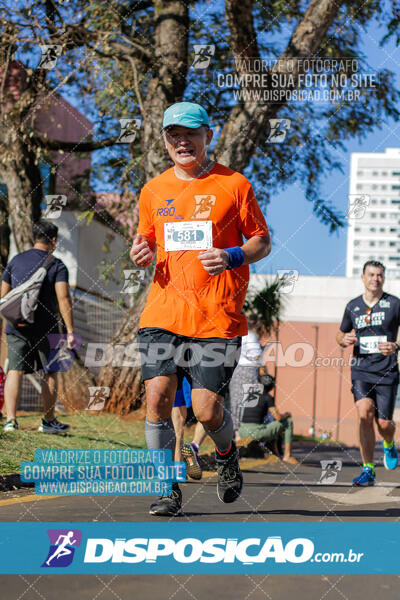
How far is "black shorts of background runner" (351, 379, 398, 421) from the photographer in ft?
23.7

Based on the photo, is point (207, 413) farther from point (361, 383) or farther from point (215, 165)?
point (361, 383)

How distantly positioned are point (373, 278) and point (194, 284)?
3393mm

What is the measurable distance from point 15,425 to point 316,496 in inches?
116

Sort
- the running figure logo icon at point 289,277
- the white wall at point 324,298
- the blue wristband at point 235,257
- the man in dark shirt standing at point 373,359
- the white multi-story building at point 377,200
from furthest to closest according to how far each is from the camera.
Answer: the white multi-story building at point 377,200, the white wall at point 324,298, the running figure logo icon at point 289,277, the man in dark shirt standing at point 373,359, the blue wristband at point 235,257

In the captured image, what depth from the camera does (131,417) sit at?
38.6 feet

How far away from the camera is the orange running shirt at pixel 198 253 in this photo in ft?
14.3

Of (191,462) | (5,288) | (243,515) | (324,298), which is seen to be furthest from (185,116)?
(324,298)

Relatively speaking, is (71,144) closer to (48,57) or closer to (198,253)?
(48,57)

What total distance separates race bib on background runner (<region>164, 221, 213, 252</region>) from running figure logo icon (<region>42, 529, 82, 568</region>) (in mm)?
1544

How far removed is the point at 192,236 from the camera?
4.36 m

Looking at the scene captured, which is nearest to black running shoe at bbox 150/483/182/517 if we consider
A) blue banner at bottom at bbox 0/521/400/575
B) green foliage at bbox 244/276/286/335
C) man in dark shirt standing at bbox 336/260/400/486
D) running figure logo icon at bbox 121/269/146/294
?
blue banner at bottom at bbox 0/521/400/575

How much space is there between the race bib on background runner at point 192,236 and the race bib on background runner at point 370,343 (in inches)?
129

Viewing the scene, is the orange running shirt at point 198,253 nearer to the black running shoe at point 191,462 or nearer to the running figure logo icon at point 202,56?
the black running shoe at point 191,462

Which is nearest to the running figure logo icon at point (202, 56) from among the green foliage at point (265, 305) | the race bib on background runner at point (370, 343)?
the green foliage at point (265, 305)
